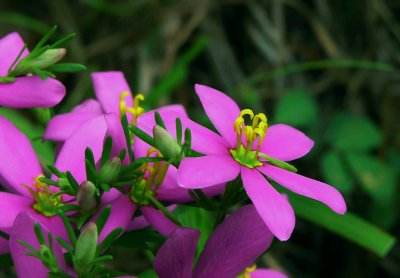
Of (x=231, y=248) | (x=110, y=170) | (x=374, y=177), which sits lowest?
(x=374, y=177)

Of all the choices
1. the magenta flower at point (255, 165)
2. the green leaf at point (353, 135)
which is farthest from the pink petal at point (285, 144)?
the green leaf at point (353, 135)

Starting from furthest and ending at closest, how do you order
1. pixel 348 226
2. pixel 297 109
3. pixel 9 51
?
1. pixel 297 109
2. pixel 348 226
3. pixel 9 51

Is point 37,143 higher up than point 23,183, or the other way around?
point 23,183

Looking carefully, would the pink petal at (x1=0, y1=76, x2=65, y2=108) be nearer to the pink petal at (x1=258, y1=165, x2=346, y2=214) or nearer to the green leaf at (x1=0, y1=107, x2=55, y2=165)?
the pink petal at (x1=258, y1=165, x2=346, y2=214)

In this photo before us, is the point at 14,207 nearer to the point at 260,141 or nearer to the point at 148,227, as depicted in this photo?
the point at 148,227

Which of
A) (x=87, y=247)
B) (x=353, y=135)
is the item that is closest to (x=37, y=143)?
(x=353, y=135)

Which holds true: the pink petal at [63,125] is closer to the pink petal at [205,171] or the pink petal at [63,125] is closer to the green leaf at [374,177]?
the pink petal at [205,171]

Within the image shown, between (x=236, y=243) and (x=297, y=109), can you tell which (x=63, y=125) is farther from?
(x=297, y=109)
